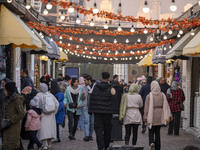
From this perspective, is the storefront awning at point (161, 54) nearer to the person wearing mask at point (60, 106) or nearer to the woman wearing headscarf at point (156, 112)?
the person wearing mask at point (60, 106)

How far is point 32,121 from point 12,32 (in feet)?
8.62

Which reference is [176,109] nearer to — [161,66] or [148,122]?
[148,122]

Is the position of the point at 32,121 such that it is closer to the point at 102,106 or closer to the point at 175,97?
the point at 102,106

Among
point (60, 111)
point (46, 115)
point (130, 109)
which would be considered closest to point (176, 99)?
point (130, 109)

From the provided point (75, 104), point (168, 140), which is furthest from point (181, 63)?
point (75, 104)

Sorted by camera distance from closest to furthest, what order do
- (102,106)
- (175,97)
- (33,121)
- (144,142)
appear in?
(102,106), (33,121), (144,142), (175,97)

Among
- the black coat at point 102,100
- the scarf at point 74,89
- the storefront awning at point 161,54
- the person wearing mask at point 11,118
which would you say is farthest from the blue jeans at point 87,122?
the storefront awning at point 161,54

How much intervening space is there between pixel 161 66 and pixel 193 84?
7.27m

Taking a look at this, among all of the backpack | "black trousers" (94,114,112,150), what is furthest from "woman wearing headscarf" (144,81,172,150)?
the backpack

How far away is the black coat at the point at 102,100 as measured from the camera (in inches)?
384

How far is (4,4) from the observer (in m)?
11.4

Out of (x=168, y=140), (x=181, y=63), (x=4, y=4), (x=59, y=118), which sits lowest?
(x=168, y=140)

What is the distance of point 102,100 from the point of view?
9844 millimetres

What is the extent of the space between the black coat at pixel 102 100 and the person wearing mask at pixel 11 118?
2160mm
